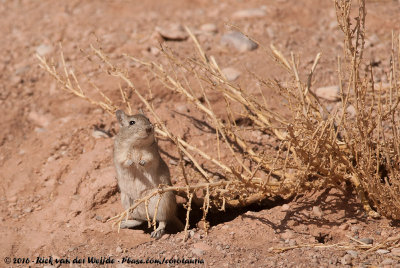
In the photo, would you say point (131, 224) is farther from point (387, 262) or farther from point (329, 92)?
point (329, 92)

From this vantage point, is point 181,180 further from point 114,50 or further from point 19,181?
point 114,50

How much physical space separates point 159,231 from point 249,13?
4.26m

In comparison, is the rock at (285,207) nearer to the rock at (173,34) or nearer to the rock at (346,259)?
the rock at (346,259)

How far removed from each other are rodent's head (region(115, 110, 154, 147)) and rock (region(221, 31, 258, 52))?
8.58ft

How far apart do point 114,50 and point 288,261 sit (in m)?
Answer: 4.32

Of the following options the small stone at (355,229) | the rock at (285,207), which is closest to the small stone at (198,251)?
the rock at (285,207)

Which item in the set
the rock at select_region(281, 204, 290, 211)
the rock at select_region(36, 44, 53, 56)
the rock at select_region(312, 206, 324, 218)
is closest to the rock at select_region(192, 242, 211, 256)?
the rock at select_region(281, 204, 290, 211)

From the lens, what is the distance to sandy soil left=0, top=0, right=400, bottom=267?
4240 millimetres

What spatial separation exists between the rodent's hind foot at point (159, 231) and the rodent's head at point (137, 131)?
2.54 ft

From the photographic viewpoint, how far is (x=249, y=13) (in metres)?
7.66

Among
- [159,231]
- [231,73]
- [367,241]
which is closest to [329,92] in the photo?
[231,73]

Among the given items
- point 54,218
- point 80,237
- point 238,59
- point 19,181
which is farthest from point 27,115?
point 238,59

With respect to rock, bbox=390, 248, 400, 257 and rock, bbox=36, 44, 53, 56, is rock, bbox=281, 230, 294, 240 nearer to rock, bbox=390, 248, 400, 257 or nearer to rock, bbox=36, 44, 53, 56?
rock, bbox=390, 248, 400, 257

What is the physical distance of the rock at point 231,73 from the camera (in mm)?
6252
